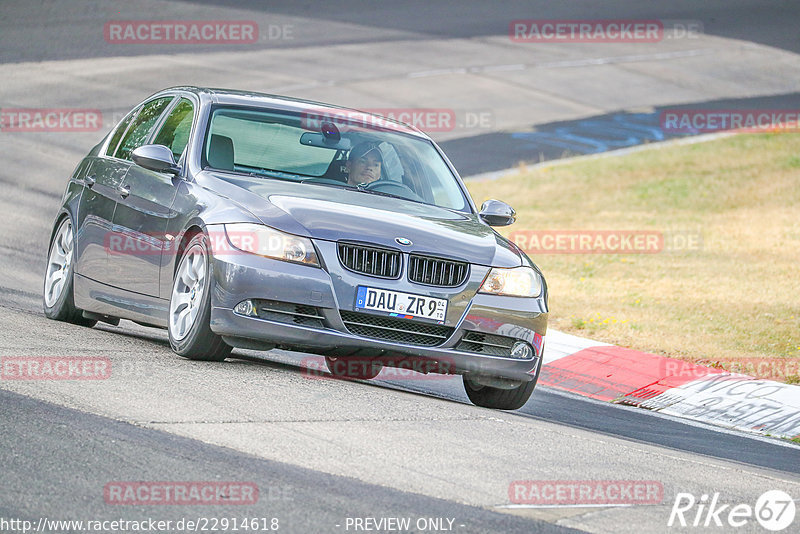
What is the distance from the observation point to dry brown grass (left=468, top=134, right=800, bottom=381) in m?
12.5

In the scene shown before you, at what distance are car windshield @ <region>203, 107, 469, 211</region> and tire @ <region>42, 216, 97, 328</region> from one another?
1672mm

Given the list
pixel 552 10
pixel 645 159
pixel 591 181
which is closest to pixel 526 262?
pixel 591 181

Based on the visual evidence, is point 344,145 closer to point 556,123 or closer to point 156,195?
point 156,195

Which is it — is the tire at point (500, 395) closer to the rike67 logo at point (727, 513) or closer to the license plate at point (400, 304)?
the license plate at point (400, 304)

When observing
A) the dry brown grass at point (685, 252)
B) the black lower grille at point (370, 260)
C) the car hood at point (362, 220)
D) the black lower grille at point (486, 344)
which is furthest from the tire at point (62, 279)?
the dry brown grass at point (685, 252)

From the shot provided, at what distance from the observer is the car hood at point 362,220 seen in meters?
7.45

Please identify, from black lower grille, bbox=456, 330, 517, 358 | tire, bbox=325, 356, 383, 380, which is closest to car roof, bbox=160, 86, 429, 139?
tire, bbox=325, 356, 383, 380

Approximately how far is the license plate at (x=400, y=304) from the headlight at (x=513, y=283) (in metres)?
0.32

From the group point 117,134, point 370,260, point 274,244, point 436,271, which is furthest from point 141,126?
point 436,271

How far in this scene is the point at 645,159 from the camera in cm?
2506

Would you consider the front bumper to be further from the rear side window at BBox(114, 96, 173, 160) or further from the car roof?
the rear side window at BBox(114, 96, 173, 160)

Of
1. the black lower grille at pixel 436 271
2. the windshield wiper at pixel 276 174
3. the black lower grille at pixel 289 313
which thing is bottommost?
the black lower grille at pixel 289 313

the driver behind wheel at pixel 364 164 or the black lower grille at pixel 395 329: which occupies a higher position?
the driver behind wheel at pixel 364 164

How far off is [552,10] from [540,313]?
3378 centimetres
